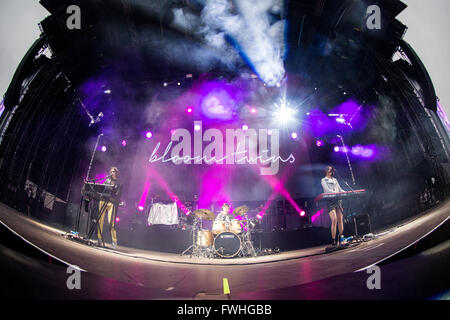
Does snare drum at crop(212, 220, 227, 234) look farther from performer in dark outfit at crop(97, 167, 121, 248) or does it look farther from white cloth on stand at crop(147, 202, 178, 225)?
performer in dark outfit at crop(97, 167, 121, 248)

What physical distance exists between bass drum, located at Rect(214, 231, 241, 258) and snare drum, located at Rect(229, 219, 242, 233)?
0.31 metres

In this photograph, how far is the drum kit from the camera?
182 inches

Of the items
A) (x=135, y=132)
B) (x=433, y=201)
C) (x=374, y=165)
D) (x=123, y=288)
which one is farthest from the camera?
(x=135, y=132)

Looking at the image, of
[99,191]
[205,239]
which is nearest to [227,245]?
[205,239]

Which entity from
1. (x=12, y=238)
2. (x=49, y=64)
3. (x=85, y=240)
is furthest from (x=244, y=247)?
(x=49, y=64)

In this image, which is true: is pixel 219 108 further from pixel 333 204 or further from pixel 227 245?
pixel 333 204

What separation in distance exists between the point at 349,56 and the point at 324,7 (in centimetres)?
252

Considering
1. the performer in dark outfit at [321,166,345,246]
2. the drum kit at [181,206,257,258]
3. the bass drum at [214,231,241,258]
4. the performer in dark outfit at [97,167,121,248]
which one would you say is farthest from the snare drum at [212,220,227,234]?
the performer in dark outfit at [321,166,345,246]

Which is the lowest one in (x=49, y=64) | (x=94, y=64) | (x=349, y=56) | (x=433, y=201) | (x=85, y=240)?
(x=85, y=240)

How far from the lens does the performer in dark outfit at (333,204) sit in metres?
1.88

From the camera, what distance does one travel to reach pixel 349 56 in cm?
216

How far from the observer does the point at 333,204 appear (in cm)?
192

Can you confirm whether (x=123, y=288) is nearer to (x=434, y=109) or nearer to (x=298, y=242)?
(x=434, y=109)
